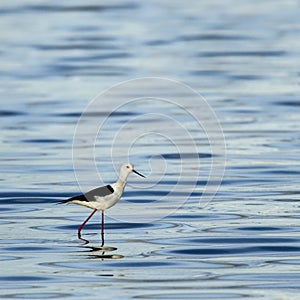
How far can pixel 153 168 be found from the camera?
15.4m

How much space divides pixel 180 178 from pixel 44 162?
2017 mm

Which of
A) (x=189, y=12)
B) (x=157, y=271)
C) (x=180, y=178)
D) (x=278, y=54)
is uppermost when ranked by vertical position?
(x=189, y=12)

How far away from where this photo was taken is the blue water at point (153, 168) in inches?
392

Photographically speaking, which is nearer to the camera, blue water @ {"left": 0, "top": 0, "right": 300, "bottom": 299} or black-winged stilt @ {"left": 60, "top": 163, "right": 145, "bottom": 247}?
blue water @ {"left": 0, "top": 0, "right": 300, "bottom": 299}

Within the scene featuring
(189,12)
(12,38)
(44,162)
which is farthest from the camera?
(189,12)

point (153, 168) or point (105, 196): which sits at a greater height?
point (153, 168)

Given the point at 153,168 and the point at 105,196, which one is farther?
the point at 153,168

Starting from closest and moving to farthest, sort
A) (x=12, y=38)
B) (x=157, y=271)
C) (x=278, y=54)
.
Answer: (x=157, y=271)
(x=278, y=54)
(x=12, y=38)

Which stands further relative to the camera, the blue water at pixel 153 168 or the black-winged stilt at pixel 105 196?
the black-winged stilt at pixel 105 196

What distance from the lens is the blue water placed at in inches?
392

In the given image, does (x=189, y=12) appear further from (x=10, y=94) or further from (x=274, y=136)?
(x=274, y=136)

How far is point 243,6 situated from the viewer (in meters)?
42.6

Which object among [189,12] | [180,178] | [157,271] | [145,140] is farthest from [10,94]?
[189,12]

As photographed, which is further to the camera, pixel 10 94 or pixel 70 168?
pixel 10 94
